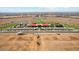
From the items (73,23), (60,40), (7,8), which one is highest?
(7,8)
